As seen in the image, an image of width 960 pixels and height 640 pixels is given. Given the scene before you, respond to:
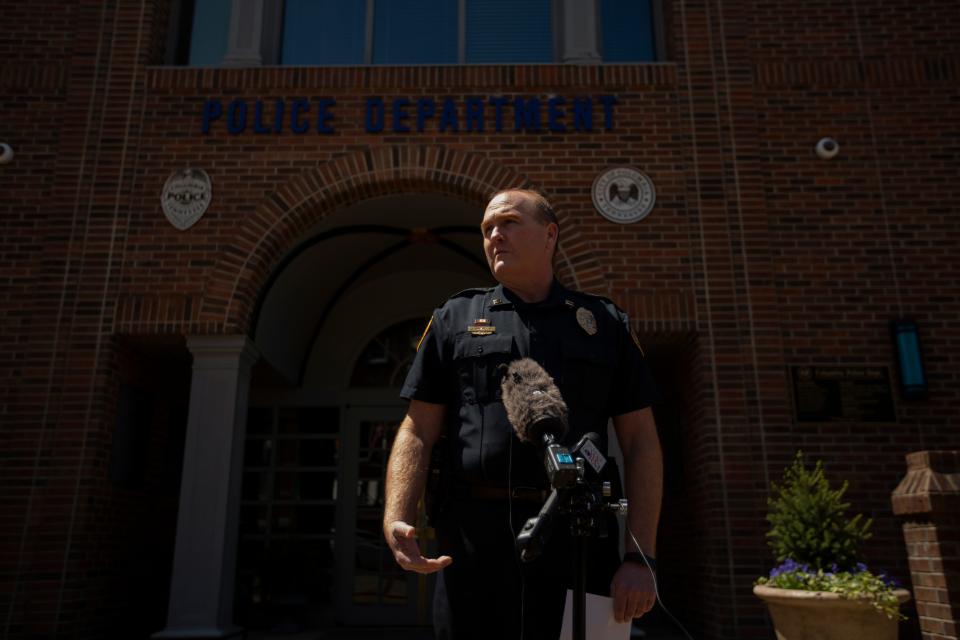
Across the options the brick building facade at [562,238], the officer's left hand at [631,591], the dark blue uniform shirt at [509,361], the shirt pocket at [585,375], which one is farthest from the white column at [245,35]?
the officer's left hand at [631,591]

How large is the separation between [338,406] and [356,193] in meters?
3.33

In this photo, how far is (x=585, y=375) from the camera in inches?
90.7

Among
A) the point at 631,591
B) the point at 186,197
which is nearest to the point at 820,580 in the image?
the point at 631,591

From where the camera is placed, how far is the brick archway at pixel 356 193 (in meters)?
6.75

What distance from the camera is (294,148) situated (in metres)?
7.03

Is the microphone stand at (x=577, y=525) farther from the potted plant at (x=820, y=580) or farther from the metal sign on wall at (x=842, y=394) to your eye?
the metal sign on wall at (x=842, y=394)

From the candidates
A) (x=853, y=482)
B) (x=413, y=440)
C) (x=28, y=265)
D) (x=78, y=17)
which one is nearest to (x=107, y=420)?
(x=28, y=265)

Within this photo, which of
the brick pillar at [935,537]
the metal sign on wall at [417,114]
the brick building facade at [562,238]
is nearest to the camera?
the brick pillar at [935,537]

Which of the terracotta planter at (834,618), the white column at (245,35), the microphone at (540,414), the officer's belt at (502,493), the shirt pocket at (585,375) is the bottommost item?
the terracotta planter at (834,618)

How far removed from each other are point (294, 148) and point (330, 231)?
51.9 inches

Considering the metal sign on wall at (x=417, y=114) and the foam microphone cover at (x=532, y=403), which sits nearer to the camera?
the foam microphone cover at (x=532, y=403)

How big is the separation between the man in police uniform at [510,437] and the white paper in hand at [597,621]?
0.03 metres

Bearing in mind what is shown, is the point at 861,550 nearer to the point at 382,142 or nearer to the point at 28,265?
the point at 382,142

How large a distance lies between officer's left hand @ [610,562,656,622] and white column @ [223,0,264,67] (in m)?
6.54
